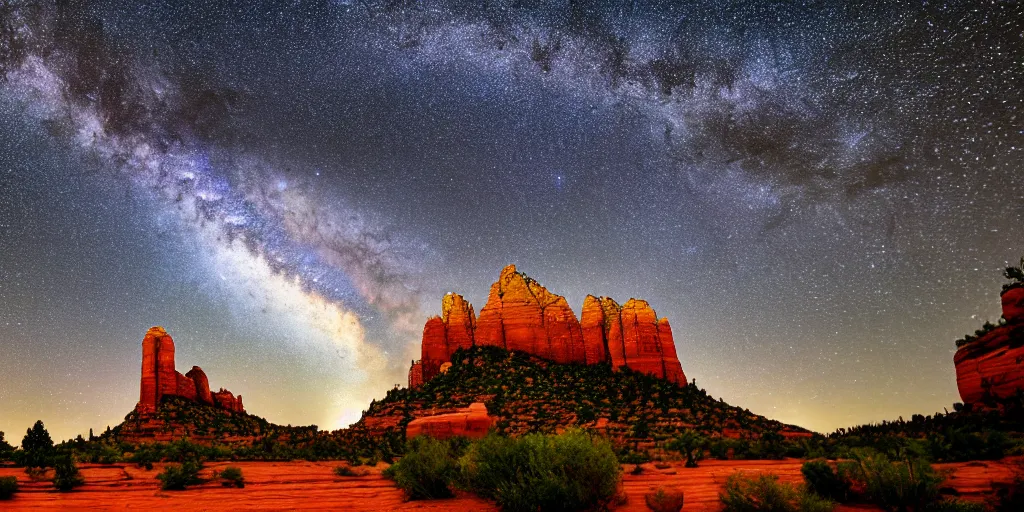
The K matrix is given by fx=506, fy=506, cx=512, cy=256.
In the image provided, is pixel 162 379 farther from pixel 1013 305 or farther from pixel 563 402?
pixel 1013 305

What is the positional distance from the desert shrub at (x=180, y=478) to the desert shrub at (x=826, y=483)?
20200 millimetres

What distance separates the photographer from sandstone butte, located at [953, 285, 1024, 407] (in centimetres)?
2611

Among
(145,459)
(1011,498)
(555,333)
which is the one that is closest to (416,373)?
(555,333)

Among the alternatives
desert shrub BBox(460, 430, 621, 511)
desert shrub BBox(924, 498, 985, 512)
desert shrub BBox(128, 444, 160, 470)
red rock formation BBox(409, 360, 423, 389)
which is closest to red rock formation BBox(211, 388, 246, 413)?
red rock formation BBox(409, 360, 423, 389)

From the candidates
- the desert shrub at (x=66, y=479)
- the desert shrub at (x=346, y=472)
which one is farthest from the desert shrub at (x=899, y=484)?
the desert shrub at (x=66, y=479)

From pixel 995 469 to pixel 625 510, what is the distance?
41.0ft

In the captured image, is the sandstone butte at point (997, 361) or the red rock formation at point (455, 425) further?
the red rock formation at point (455, 425)

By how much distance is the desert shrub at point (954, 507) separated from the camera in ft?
35.4

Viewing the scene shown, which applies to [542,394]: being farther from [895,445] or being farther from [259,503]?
[259,503]

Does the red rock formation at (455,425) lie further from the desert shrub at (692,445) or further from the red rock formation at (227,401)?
the red rock formation at (227,401)

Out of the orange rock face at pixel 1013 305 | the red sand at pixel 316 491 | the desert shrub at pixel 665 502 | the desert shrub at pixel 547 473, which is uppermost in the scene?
the orange rock face at pixel 1013 305

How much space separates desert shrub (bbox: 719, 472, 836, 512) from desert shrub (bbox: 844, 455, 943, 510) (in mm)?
1297

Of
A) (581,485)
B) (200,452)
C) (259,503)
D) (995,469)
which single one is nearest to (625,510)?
(581,485)

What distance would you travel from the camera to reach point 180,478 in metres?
17.8
